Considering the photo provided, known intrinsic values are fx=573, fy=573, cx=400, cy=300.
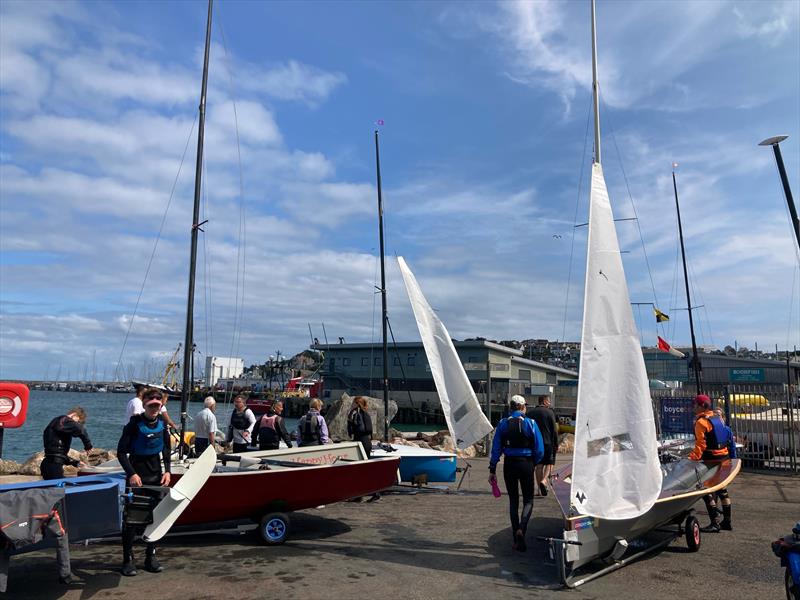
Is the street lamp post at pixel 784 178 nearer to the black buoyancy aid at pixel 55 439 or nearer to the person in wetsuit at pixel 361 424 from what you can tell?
the person in wetsuit at pixel 361 424

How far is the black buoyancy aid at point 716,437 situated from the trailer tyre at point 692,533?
4.40 ft

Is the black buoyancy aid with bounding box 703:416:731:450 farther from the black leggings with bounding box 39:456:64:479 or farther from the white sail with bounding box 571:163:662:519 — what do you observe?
the black leggings with bounding box 39:456:64:479

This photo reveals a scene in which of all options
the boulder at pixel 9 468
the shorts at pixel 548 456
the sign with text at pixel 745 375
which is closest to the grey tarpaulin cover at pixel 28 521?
the shorts at pixel 548 456

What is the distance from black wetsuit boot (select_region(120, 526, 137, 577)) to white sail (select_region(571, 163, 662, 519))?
13.8 ft

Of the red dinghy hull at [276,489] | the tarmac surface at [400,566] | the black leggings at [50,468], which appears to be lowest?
the tarmac surface at [400,566]

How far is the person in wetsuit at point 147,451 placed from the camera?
5.61 metres

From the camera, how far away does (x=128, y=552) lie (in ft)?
18.1

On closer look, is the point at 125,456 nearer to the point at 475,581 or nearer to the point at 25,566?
the point at 25,566

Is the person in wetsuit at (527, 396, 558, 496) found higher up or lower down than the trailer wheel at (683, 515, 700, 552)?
higher up

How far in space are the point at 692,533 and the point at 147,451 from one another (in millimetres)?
5975

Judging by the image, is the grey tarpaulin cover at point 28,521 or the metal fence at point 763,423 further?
Answer: the metal fence at point 763,423

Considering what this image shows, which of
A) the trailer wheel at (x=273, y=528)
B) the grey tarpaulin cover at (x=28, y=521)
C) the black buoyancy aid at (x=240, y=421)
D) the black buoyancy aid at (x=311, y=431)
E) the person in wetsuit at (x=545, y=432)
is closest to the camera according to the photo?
the grey tarpaulin cover at (x=28, y=521)

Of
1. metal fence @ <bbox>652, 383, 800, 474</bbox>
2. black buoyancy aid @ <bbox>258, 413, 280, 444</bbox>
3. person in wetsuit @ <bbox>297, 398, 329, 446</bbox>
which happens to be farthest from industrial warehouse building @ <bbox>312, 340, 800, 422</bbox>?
black buoyancy aid @ <bbox>258, 413, 280, 444</bbox>

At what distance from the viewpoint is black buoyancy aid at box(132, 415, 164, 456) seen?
18.9 feet
